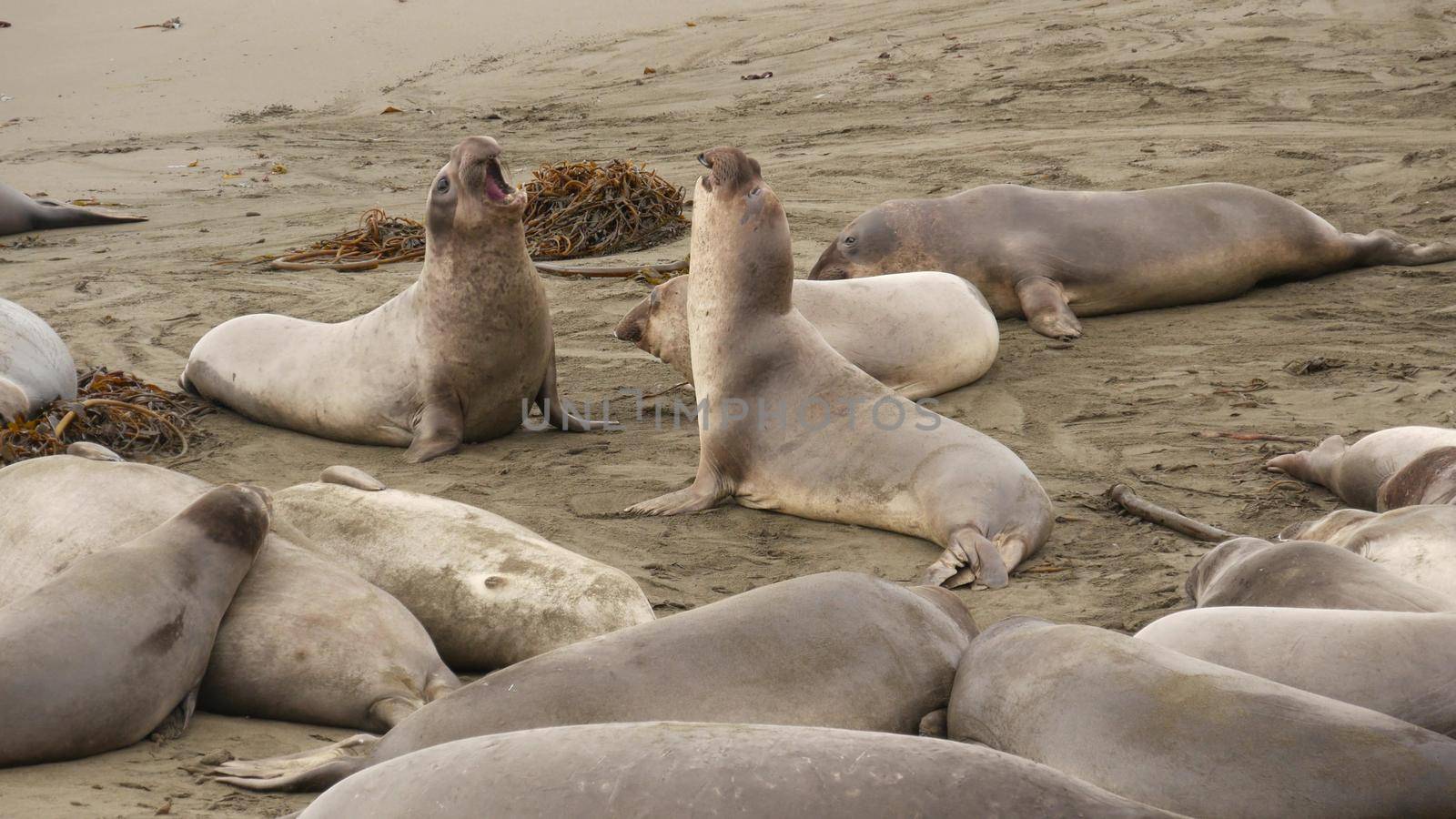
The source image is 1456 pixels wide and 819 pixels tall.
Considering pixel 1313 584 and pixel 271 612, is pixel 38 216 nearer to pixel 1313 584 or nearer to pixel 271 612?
pixel 271 612

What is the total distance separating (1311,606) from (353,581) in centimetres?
221

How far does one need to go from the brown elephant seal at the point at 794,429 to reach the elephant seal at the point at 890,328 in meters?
0.69

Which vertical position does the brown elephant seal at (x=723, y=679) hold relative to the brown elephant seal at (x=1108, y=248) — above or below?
above

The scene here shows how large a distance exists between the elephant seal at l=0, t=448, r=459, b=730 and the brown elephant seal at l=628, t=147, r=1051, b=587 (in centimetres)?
180

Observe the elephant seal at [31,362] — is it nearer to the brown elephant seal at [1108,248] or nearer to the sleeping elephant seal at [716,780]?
the brown elephant seal at [1108,248]

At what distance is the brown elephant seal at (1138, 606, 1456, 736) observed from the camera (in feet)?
8.47

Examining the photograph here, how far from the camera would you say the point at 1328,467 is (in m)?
5.02

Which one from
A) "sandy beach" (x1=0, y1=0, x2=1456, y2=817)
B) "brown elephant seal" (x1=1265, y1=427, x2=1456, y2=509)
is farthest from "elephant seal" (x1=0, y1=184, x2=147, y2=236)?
"brown elephant seal" (x1=1265, y1=427, x2=1456, y2=509)

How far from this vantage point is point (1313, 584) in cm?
328

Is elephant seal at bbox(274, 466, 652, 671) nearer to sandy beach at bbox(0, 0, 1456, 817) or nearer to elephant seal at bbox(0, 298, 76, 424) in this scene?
sandy beach at bbox(0, 0, 1456, 817)

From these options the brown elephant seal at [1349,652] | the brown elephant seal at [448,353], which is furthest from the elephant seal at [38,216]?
the brown elephant seal at [1349,652]

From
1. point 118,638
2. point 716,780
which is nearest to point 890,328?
point 118,638

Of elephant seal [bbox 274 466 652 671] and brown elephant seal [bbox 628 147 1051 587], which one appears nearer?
elephant seal [bbox 274 466 652 671]

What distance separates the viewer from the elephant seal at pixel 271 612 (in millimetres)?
3363
